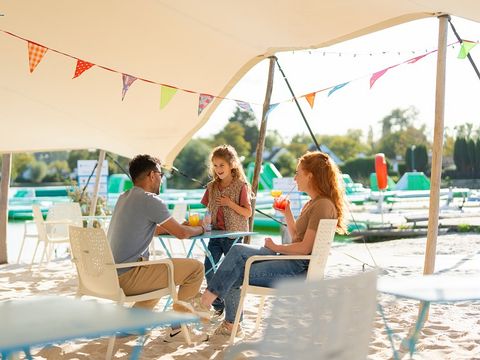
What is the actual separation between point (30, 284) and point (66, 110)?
162 cm

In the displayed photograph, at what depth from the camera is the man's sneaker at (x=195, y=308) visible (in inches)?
134

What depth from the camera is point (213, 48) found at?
17.5ft

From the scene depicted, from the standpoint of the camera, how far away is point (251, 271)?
12.1 feet

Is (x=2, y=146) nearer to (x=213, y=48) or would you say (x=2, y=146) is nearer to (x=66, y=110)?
(x=66, y=110)

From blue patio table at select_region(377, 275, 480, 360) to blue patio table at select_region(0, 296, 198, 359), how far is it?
2.80ft

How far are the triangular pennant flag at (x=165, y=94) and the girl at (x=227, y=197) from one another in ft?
4.92

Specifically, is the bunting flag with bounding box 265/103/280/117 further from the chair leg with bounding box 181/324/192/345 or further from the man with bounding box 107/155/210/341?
the chair leg with bounding box 181/324/192/345

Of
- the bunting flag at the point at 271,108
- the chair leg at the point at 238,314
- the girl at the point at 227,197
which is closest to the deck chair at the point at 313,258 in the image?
the chair leg at the point at 238,314

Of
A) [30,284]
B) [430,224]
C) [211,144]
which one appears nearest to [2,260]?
[30,284]

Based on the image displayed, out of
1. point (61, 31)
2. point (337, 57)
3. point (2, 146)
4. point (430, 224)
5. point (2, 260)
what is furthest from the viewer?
point (2, 260)

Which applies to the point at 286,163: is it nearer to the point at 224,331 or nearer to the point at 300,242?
the point at 224,331

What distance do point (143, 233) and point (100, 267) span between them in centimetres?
34

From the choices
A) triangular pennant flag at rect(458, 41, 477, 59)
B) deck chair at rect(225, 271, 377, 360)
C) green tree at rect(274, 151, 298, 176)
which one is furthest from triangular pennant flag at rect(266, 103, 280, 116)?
green tree at rect(274, 151, 298, 176)

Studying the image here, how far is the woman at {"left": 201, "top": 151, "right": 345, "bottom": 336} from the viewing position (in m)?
3.68
